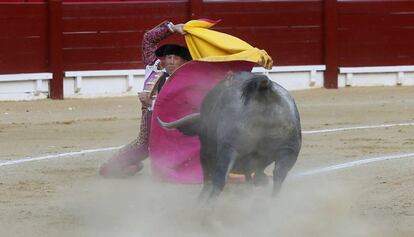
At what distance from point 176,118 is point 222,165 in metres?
0.68

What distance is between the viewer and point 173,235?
14.2ft

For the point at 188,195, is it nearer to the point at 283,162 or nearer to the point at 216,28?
the point at 283,162

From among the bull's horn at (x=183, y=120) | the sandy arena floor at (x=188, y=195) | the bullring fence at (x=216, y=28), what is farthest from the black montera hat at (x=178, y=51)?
the bullring fence at (x=216, y=28)

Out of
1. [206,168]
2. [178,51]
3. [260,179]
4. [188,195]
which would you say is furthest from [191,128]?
[188,195]

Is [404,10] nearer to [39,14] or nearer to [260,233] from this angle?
[39,14]

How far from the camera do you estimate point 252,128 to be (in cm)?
419

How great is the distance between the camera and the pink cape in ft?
15.6

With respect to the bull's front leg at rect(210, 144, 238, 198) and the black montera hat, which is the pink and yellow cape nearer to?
the black montera hat

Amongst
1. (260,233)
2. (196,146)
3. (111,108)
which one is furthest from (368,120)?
(260,233)

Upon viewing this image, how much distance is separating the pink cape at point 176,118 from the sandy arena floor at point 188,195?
172 mm

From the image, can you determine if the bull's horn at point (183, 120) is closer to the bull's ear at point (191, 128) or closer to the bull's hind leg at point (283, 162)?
the bull's ear at point (191, 128)

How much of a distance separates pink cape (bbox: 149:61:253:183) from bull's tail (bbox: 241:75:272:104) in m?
0.49

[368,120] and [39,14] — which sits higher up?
[39,14]

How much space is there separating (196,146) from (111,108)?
5.17m
